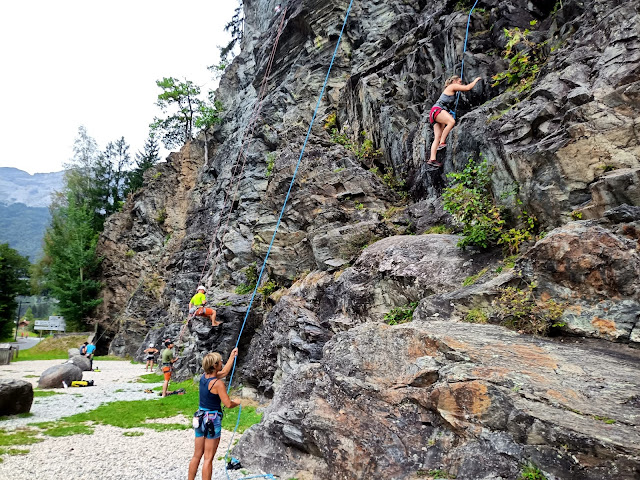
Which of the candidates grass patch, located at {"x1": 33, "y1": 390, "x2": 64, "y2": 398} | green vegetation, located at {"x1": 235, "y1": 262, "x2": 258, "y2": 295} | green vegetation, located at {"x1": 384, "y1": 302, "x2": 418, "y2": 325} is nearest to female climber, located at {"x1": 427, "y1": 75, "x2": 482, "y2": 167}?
green vegetation, located at {"x1": 384, "y1": 302, "x2": 418, "y2": 325}

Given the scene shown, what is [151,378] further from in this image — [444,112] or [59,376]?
[444,112]

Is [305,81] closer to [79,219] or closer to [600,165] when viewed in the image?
[600,165]

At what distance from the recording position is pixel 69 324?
3903cm

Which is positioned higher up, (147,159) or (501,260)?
(147,159)

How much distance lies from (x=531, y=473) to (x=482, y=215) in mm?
5604

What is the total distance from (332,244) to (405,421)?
781 cm

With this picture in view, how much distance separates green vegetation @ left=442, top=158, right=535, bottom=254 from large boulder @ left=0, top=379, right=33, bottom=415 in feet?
42.4

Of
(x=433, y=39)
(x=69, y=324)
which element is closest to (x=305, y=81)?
(x=433, y=39)

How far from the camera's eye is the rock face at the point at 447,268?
14.3 ft

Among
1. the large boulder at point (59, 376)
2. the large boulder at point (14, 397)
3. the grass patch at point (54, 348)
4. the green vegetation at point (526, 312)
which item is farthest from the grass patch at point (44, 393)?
the grass patch at point (54, 348)

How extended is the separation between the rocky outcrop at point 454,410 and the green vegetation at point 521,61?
23.6 feet

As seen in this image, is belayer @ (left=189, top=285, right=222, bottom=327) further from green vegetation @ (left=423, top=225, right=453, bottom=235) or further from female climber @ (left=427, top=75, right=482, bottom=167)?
female climber @ (left=427, top=75, right=482, bottom=167)

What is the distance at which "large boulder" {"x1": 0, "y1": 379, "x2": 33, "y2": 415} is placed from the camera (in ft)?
34.8

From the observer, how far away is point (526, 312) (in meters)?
5.98
